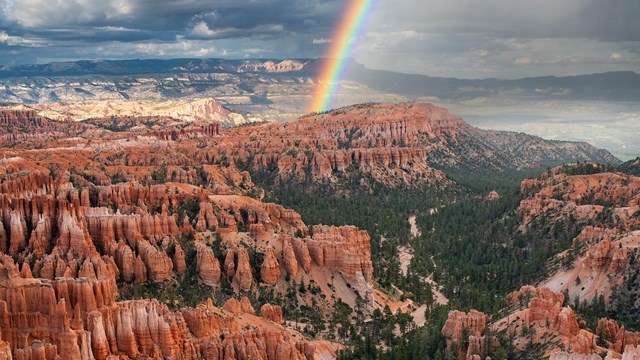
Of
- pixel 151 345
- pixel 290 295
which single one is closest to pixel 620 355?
pixel 151 345

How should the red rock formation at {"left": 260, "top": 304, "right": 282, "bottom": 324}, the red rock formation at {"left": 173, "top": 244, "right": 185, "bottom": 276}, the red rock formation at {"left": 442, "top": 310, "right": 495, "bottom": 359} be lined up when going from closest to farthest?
the red rock formation at {"left": 442, "top": 310, "right": 495, "bottom": 359}, the red rock formation at {"left": 260, "top": 304, "right": 282, "bottom": 324}, the red rock formation at {"left": 173, "top": 244, "right": 185, "bottom": 276}

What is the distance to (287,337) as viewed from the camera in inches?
2987

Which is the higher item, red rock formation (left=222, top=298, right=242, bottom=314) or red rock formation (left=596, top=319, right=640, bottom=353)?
red rock formation (left=596, top=319, right=640, bottom=353)

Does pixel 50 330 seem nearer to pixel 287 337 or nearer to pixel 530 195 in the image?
pixel 287 337

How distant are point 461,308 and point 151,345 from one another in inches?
2059

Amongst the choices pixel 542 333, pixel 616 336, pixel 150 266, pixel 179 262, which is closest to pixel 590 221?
pixel 616 336

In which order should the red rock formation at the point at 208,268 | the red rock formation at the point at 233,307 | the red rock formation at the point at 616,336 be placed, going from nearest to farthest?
1. the red rock formation at the point at 616,336
2. the red rock formation at the point at 233,307
3. the red rock formation at the point at 208,268

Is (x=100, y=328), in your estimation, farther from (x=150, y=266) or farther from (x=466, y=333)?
(x=150, y=266)

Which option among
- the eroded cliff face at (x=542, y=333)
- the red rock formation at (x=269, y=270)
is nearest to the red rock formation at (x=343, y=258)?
the red rock formation at (x=269, y=270)

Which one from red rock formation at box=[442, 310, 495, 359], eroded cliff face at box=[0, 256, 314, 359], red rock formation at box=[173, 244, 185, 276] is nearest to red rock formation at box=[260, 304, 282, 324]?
red rock formation at box=[173, 244, 185, 276]

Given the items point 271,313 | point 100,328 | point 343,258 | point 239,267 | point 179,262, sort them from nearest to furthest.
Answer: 1. point 100,328
2. point 271,313
3. point 179,262
4. point 239,267
5. point 343,258

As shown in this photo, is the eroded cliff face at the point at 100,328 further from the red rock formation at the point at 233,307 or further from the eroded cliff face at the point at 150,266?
the red rock formation at the point at 233,307

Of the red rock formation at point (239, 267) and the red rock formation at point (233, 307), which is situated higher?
the red rock formation at point (233, 307)

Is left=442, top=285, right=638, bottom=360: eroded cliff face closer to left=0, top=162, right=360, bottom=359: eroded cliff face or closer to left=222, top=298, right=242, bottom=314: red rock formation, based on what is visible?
left=0, top=162, right=360, bottom=359: eroded cliff face
